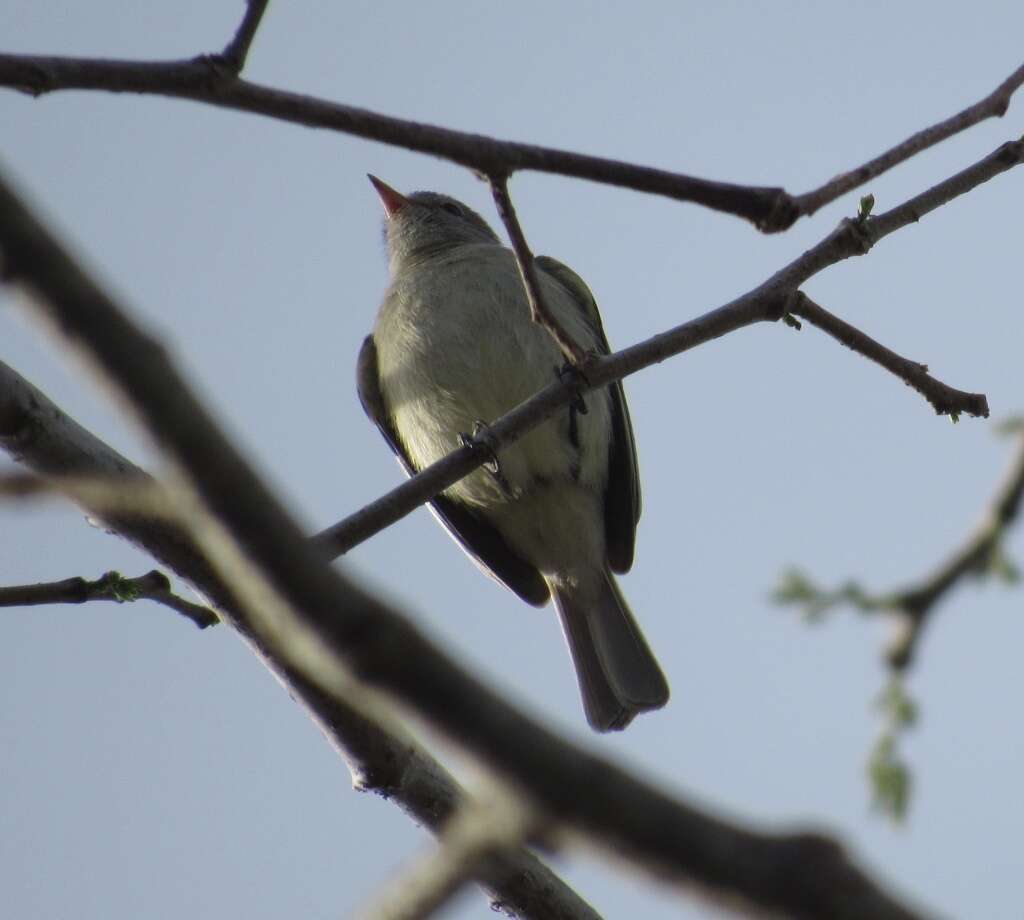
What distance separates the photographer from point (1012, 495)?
218cm

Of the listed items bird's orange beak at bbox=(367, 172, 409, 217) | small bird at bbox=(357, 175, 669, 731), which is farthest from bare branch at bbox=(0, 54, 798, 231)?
bird's orange beak at bbox=(367, 172, 409, 217)

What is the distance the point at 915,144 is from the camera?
3.42m

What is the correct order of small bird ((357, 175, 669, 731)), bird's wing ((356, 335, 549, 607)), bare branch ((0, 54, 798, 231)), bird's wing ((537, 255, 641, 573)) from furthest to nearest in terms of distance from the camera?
1. bird's wing ((356, 335, 549, 607))
2. bird's wing ((537, 255, 641, 573))
3. small bird ((357, 175, 669, 731))
4. bare branch ((0, 54, 798, 231))

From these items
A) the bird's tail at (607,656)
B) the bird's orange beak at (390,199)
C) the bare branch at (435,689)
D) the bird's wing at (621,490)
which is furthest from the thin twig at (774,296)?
the bird's orange beak at (390,199)

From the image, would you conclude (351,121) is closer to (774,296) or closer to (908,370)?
(774,296)

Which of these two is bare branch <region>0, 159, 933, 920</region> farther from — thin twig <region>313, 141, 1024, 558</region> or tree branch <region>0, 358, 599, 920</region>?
thin twig <region>313, 141, 1024, 558</region>

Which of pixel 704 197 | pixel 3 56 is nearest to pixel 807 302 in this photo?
pixel 704 197

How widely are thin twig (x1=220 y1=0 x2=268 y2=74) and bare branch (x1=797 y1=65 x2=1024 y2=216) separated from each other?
1.23 m

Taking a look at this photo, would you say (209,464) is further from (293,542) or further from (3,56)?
(3,56)

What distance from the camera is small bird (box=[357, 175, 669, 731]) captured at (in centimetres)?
702

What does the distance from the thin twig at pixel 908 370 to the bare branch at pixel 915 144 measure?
2.63 ft

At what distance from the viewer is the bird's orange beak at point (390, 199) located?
32.9 ft

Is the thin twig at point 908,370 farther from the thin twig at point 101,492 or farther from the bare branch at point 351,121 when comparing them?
the thin twig at point 101,492

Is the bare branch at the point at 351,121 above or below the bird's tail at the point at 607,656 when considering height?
below
